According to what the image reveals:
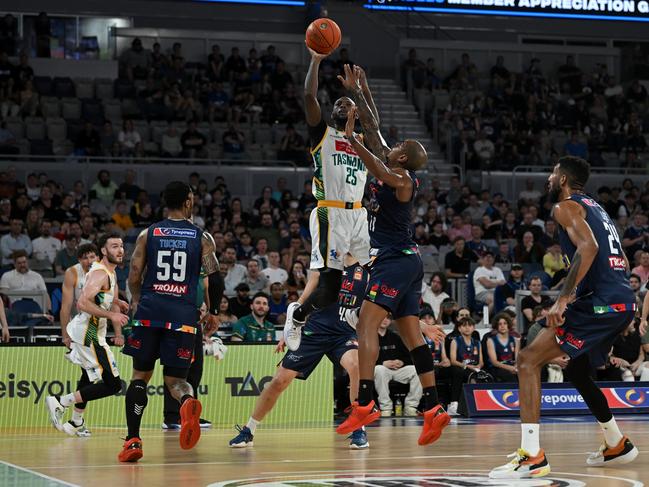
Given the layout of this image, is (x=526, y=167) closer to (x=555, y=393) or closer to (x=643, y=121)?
(x=643, y=121)

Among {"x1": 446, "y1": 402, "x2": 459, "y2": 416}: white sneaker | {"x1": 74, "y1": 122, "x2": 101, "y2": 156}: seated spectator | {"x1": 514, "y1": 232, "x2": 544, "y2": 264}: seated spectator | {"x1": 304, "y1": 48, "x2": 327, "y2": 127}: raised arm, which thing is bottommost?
{"x1": 446, "y1": 402, "x2": 459, "y2": 416}: white sneaker

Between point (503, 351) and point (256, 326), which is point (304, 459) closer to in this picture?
point (256, 326)

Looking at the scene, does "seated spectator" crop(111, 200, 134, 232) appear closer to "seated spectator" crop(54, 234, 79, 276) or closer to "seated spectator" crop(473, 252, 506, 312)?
"seated spectator" crop(54, 234, 79, 276)

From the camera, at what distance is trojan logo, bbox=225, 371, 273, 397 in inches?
584

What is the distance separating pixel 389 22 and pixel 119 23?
7729mm

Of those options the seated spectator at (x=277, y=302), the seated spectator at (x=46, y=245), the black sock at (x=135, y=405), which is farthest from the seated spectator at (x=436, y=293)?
the black sock at (x=135, y=405)

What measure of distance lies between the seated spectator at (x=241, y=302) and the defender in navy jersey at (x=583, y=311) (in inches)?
356

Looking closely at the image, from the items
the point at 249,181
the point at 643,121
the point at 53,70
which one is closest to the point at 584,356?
the point at 249,181

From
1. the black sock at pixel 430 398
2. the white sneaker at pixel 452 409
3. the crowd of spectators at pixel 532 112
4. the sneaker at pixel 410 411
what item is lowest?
the sneaker at pixel 410 411

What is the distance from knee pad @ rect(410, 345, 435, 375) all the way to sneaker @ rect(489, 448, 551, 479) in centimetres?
170

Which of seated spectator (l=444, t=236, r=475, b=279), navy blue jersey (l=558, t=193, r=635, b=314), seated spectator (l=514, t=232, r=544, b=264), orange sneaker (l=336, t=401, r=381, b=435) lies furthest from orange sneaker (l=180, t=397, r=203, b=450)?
seated spectator (l=514, t=232, r=544, b=264)

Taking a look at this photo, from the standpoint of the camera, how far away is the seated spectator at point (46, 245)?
63.1 ft

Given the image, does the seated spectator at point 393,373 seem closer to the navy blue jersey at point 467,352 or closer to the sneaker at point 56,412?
the navy blue jersey at point 467,352

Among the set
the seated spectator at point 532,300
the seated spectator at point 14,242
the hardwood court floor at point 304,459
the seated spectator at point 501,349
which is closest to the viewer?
the hardwood court floor at point 304,459
